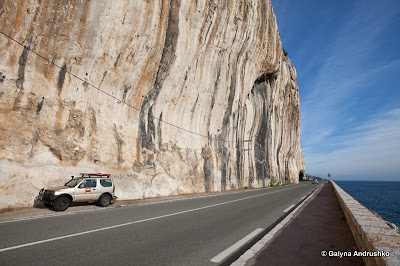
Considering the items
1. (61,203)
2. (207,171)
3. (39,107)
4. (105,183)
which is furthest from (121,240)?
(207,171)

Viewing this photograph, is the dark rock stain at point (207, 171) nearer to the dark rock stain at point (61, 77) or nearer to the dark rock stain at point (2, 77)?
the dark rock stain at point (61, 77)

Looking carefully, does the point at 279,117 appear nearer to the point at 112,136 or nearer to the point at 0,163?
the point at 112,136

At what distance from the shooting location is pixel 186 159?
20.8 metres

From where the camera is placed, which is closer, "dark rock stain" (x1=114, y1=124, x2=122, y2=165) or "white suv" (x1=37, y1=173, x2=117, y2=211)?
"white suv" (x1=37, y1=173, x2=117, y2=211)

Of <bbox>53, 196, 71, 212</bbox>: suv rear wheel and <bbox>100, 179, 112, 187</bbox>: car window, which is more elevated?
<bbox>100, 179, 112, 187</bbox>: car window

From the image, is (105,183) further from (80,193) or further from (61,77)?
(61,77)

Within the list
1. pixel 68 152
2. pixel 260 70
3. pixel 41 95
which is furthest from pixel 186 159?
pixel 260 70

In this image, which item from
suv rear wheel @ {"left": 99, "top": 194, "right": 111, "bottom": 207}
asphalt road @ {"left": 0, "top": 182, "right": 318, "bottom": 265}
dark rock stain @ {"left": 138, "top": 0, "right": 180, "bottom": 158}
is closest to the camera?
asphalt road @ {"left": 0, "top": 182, "right": 318, "bottom": 265}

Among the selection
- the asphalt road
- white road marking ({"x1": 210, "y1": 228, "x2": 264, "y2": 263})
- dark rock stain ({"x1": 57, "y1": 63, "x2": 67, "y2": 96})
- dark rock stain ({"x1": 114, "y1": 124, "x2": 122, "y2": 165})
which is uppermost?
dark rock stain ({"x1": 57, "y1": 63, "x2": 67, "y2": 96})

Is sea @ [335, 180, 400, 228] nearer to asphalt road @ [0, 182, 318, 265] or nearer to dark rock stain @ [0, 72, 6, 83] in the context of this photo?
asphalt road @ [0, 182, 318, 265]

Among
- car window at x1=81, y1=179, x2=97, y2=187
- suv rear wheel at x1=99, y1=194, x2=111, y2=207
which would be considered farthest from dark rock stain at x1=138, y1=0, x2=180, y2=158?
car window at x1=81, y1=179, x2=97, y2=187

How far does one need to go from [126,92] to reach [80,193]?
8071mm

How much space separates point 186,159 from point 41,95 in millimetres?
11846

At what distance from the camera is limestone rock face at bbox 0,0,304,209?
11.3m
